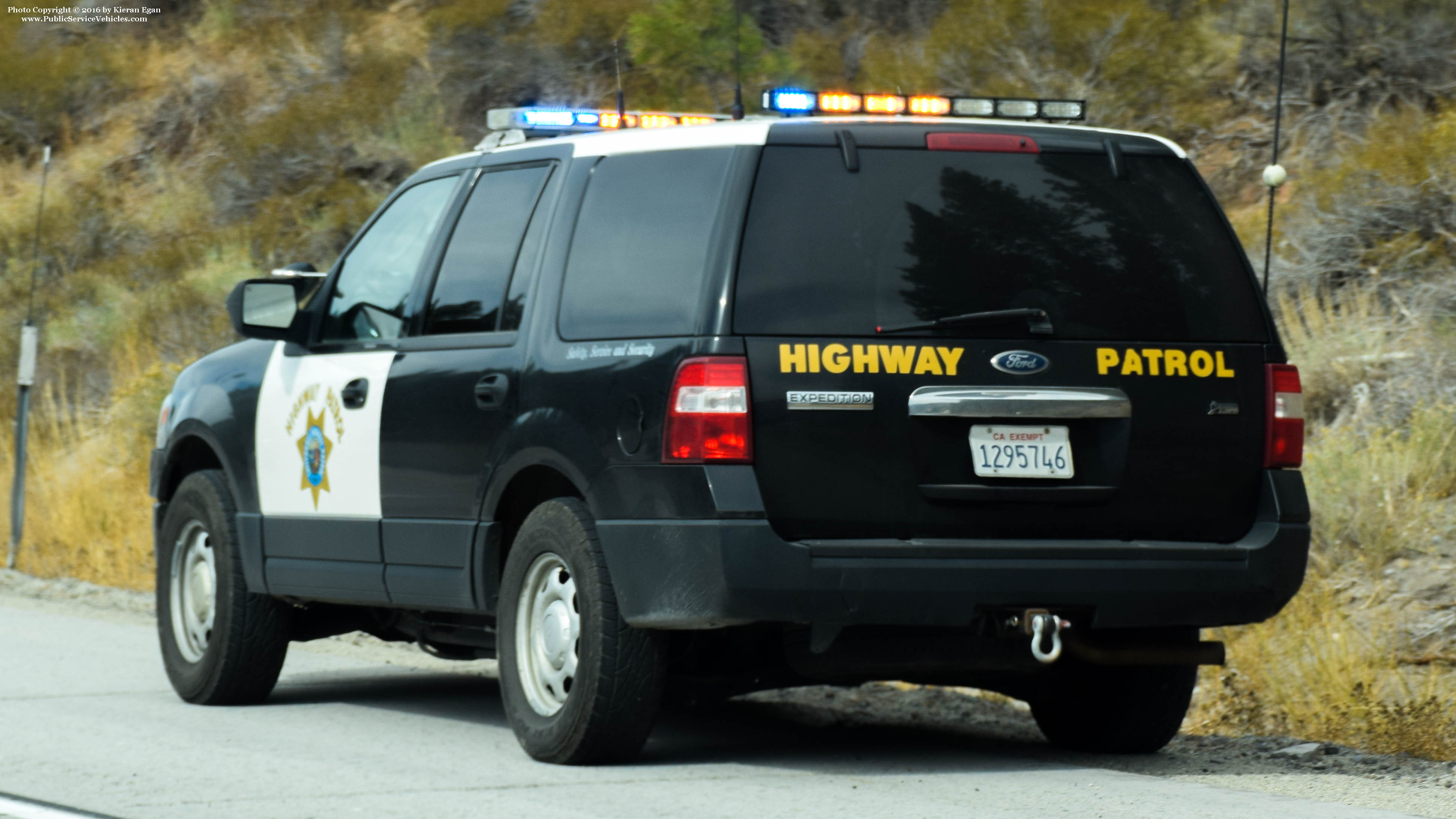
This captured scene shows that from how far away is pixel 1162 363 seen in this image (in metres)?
6.21

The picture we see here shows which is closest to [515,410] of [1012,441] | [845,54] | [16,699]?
[1012,441]

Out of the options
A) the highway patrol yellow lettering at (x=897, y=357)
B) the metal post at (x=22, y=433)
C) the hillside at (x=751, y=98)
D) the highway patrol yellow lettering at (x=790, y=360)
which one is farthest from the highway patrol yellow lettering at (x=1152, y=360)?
the metal post at (x=22, y=433)

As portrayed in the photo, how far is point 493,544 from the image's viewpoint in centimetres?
681

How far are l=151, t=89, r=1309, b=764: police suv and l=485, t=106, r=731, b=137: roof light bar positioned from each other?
0.14 metres

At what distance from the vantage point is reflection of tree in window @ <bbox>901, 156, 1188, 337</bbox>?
19.9ft

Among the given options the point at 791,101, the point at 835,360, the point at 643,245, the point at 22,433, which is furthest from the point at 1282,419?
the point at 22,433

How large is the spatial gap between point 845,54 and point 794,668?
1513 cm

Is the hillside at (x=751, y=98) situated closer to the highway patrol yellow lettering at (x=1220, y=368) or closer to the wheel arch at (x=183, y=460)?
the highway patrol yellow lettering at (x=1220, y=368)

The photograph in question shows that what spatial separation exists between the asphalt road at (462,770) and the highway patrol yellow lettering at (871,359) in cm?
123

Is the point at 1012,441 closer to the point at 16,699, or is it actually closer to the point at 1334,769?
the point at 1334,769

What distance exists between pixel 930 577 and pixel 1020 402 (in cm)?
58

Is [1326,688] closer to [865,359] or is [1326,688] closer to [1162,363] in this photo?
[1162,363]

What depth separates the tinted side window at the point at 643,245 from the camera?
6074mm

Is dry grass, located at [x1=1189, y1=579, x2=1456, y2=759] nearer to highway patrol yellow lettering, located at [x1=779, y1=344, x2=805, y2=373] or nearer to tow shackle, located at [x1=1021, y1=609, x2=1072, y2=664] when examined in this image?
tow shackle, located at [x1=1021, y1=609, x2=1072, y2=664]
